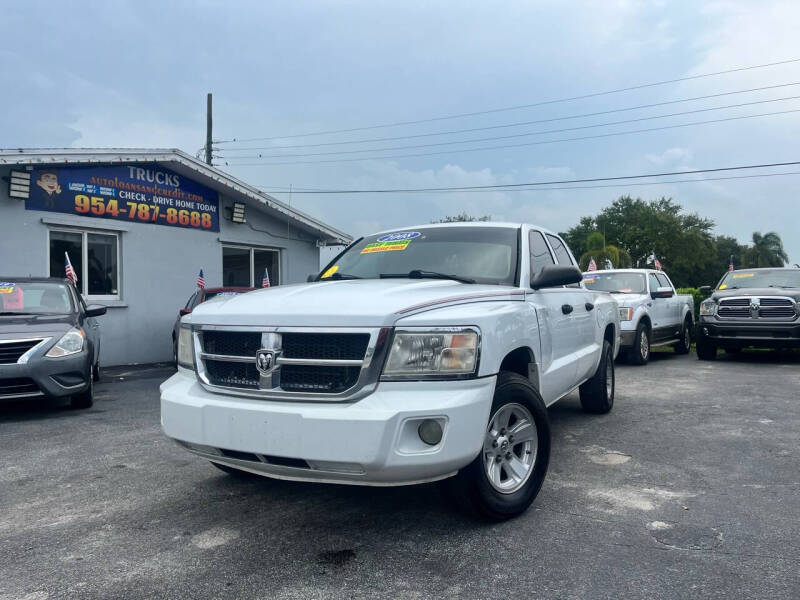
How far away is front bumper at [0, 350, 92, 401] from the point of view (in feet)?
21.4

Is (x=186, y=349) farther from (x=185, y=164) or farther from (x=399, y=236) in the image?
(x=185, y=164)

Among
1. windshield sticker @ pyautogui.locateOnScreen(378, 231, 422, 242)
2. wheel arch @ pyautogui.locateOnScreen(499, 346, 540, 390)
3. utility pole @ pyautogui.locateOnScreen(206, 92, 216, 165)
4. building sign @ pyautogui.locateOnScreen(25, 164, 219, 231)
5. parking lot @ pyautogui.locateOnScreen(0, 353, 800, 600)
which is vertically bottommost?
parking lot @ pyautogui.locateOnScreen(0, 353, 800, 600)

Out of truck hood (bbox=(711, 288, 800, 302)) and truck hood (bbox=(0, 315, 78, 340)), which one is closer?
truck hood (bbox=(0, 315, 78, 340))

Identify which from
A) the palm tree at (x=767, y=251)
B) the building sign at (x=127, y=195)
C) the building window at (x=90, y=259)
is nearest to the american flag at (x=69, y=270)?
the building window at (x=90, y=259)

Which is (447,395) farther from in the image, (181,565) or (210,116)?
(210,116)

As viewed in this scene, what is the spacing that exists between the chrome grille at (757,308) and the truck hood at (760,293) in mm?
75

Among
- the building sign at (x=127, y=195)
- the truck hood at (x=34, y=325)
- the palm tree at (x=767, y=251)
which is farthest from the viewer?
the palm tree at (x=767, y=251)

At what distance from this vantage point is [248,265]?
15.4 metres

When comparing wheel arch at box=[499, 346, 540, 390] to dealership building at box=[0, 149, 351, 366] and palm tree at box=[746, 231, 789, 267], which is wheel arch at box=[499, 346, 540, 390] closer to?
dealership building at box=[0, 149, 351, 366]

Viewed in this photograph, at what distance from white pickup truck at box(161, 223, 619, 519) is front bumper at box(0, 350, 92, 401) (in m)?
3.73

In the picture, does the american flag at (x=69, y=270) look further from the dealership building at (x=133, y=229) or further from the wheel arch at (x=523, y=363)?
the wheel arch at (x=523, y=363)

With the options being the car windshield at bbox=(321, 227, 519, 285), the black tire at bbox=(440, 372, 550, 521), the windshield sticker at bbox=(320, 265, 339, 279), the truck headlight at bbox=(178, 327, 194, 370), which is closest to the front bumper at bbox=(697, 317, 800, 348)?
the car windshield at bbox=(321, 227, 519, 285)

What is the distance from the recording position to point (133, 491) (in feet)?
13.9

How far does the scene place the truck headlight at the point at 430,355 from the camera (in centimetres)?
303
